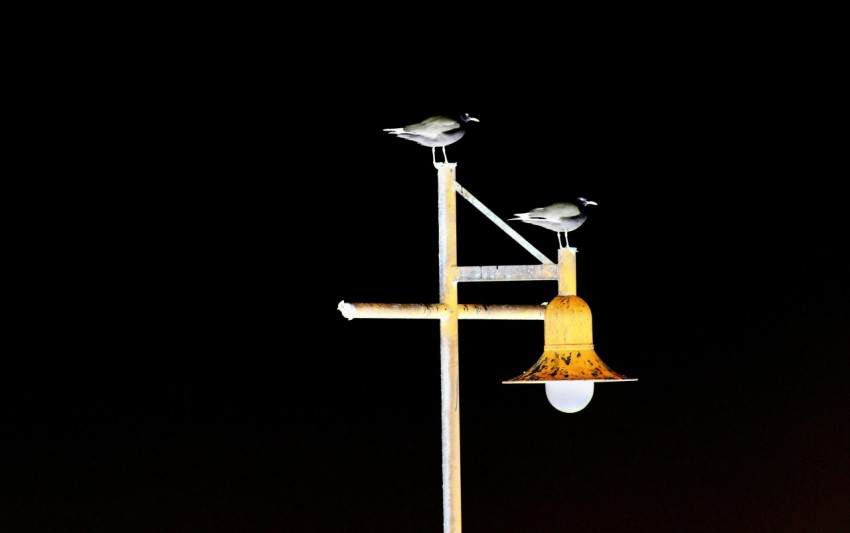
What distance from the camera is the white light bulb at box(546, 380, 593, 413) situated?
3.23 m

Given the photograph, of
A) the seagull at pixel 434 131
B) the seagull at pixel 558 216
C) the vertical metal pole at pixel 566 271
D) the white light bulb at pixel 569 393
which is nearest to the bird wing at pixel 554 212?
the seagull at pixel 558 216

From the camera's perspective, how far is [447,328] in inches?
130

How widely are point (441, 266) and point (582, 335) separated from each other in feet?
1.28

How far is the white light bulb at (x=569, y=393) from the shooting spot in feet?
10.6

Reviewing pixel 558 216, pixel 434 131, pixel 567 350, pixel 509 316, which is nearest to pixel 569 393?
pixel 567 350

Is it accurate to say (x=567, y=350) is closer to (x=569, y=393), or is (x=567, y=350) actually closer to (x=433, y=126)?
(x=569, y=393)

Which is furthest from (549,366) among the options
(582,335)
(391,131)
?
(391,131)

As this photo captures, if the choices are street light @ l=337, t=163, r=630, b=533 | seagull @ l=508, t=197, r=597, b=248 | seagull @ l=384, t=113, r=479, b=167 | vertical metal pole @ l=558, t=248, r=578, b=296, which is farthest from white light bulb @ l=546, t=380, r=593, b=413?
seagull @ l=384, t=113, r=479, b=167

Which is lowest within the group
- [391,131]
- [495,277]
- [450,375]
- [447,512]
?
[447,512]

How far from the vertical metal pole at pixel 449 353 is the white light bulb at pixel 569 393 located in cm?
23

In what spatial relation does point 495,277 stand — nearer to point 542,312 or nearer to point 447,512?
point 542,312

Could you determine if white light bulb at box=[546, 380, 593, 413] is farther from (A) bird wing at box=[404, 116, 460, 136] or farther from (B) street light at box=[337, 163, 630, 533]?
(A) bird wing at box=[404, 116, 460, 136]

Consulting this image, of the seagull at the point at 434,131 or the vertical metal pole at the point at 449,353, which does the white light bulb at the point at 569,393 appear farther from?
the seagull at the point at 434,131

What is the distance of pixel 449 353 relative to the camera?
331 cm
